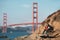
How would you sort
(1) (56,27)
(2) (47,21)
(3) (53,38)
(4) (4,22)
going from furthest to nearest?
(4) (4,22), (2) (47,21), (1) (56,27), (3) (53,38)

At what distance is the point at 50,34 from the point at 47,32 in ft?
2.94

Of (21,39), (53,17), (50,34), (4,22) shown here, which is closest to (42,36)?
(50,34)

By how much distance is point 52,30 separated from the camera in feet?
78.6

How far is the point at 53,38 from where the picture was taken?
72.9 feet

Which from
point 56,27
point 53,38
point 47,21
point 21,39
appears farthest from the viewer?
point 21,39

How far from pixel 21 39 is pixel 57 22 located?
920 cm

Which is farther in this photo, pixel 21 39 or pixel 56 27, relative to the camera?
pixel 21 39

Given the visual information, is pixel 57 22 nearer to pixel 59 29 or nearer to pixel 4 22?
pixel 59 29

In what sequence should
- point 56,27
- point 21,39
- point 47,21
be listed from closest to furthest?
point 56,27
point 47,21
point 21,39

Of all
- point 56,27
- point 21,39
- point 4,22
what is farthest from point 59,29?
point 4,22

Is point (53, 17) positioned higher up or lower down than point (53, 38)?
higher up

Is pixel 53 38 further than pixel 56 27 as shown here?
No

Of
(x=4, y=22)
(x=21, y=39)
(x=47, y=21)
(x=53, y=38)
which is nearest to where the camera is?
(x=53, y=38)

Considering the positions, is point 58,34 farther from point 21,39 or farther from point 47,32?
point 21,39
